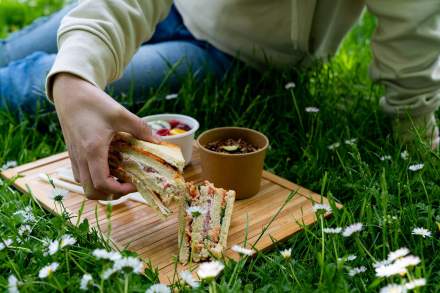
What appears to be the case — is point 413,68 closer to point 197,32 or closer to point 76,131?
point 197,32

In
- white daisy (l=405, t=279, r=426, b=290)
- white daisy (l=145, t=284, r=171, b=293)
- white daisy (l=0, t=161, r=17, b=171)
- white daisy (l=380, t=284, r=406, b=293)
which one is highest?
white daisy (l=405, t=279, r=426, b=290)

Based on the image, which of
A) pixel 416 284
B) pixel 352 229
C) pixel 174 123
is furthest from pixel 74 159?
pixel 416 284

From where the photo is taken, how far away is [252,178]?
133cm

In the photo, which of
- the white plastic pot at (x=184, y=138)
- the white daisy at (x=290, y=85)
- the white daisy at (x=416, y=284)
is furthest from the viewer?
the white daisy at (x=290, y=85)

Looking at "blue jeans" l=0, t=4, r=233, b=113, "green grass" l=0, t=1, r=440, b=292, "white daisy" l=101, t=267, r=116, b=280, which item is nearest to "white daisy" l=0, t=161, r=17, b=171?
"green grass" l=0, t=1, r=440, b=292

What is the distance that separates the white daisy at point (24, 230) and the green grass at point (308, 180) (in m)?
0.02

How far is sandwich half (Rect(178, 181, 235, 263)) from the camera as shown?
3.63 ft

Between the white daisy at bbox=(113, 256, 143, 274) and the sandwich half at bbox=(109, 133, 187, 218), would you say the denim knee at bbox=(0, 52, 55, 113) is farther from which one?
the white daisy at bbox=(113, 256, 143, 274)

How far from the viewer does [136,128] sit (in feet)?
3.66

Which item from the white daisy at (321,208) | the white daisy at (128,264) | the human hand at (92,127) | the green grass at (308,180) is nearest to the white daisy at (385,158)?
the green grass at (308,180)

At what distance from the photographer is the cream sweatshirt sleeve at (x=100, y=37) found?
3.77ft

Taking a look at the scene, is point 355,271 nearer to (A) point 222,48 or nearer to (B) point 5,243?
(B) point 5,243

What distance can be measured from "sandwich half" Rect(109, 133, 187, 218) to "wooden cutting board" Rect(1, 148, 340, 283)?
86 mm

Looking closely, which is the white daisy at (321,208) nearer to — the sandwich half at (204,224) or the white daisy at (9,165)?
the sandwich half at (204,224)
